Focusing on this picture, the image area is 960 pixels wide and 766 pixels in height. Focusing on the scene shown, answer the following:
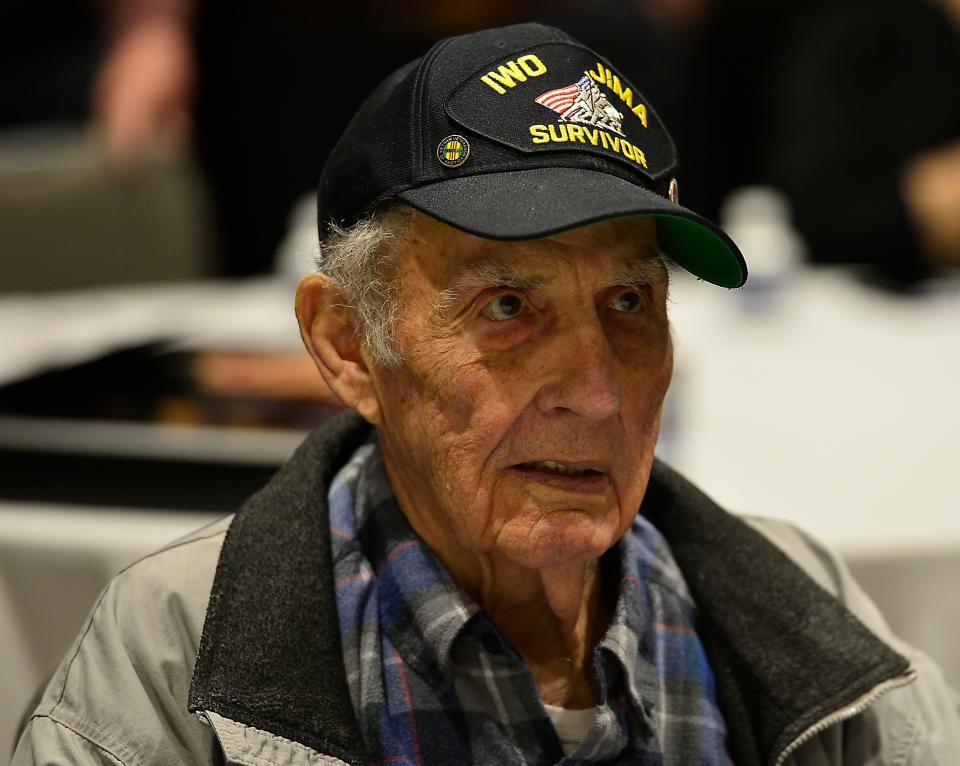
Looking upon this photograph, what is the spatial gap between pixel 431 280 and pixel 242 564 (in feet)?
0.94

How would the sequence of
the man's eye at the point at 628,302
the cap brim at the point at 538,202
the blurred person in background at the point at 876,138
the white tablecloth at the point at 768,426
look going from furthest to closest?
the blurred person in background at the point at 876,138 < the white tablecloth at the point at 768,426 < the man's eye at the point at 628,302 < the cap brim at the point at 538,202

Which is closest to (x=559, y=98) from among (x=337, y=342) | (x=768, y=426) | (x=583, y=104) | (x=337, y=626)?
(x=583, y=104)

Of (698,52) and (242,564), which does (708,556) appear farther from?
(698,52)

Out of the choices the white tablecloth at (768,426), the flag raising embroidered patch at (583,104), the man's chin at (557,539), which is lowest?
the white tablecloth at (768,426)

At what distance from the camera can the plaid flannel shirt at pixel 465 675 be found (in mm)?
952

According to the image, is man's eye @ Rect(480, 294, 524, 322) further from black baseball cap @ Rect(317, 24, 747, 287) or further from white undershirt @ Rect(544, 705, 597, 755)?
white undershirt @ Rect(544, 705, 597, 755)

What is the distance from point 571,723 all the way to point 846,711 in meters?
0.23

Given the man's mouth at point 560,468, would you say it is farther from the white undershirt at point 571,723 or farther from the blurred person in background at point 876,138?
the blurred person in background at point 876,138

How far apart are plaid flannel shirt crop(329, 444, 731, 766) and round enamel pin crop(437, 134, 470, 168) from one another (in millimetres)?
323

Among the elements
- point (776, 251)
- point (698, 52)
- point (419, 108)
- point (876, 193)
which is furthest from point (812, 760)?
point (698, 52)


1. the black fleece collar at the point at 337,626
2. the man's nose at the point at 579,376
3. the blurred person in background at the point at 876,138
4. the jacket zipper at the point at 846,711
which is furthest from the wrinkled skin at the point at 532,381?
the blurred person in background at the point at 876,138

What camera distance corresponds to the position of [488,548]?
94 centimetres

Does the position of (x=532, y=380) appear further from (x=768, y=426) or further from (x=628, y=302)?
(x=768, y=426)

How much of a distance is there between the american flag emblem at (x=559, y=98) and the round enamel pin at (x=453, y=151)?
7 cm
